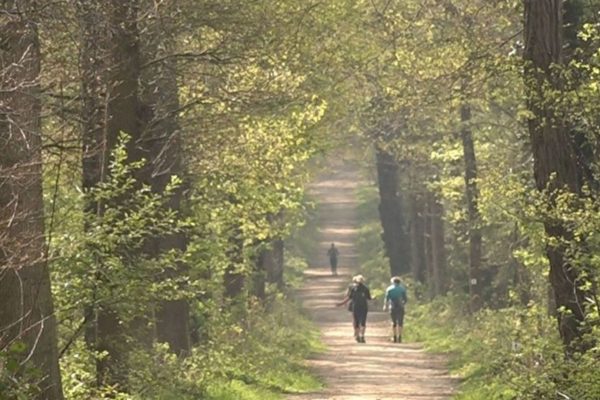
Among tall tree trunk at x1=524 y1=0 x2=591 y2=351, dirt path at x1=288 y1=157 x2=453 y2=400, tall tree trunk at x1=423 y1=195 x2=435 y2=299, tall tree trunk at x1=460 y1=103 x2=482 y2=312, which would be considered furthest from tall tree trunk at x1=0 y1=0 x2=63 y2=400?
tall tree trunk at x1=423 y1=195 x2=435 y2=299

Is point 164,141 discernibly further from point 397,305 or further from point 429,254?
point 429,254

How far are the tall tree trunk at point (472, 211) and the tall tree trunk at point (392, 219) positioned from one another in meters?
15.2

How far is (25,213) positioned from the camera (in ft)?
35.2

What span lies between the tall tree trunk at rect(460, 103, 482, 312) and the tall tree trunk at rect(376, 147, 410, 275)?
1518 centimetres

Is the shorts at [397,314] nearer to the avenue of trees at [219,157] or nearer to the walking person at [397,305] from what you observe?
the walking person at [397,305]

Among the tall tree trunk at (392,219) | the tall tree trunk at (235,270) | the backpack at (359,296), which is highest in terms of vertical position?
the tall tree trunk at (392,219)

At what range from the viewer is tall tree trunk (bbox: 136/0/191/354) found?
54.0 ft

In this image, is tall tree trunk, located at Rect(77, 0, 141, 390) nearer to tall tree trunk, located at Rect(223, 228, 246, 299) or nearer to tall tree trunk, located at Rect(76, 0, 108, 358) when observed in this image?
tall tree trunk, located at Rect(76, 0, 108, 358)

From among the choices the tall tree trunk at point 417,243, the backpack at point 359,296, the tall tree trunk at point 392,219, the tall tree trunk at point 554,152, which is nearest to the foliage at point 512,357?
the tall tree trunk at point 554,152

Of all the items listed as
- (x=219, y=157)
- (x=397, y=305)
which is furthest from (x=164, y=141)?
(x=397, y=305)

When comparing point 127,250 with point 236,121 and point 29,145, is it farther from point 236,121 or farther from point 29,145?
point 236,121

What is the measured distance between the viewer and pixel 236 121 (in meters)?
20.2

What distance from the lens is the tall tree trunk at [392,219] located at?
4938cm

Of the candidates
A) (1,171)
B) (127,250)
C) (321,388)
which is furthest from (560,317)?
(321,388)
